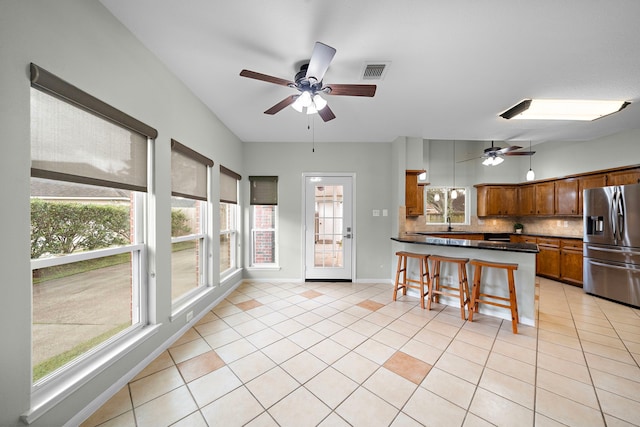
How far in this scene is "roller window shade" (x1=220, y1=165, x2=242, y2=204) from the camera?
356 centimetres

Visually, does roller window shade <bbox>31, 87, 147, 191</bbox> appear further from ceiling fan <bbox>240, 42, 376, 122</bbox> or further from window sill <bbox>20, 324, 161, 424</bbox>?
window sill <bbox>20, 324, 161, 424</bbox>

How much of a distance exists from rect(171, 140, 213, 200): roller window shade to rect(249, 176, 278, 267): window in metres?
1.36

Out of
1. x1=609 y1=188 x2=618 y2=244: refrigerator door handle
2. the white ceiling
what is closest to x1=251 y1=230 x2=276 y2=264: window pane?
the white ceiling

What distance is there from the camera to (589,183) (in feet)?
14.1

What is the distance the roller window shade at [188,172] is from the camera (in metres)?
2.39

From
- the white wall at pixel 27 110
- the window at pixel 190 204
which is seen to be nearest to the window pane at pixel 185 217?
the window at pixel 190 204

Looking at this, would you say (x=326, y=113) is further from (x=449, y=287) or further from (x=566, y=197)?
(x=566, y=197)

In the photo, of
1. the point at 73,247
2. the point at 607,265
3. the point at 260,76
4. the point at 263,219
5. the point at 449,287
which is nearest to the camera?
the point at 73,247

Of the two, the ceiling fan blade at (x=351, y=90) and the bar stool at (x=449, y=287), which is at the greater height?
the ceiling fan blade at (x=351, y=90)

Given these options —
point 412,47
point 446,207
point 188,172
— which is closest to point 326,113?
point 412,47

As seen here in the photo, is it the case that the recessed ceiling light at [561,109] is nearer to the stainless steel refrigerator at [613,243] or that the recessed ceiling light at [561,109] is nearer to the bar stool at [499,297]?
the stainless steel refrigerator at [613,243]

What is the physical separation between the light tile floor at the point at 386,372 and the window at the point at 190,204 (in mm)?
705

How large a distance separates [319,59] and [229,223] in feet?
10.8

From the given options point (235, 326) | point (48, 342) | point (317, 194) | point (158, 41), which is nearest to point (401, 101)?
point (317, 194)
